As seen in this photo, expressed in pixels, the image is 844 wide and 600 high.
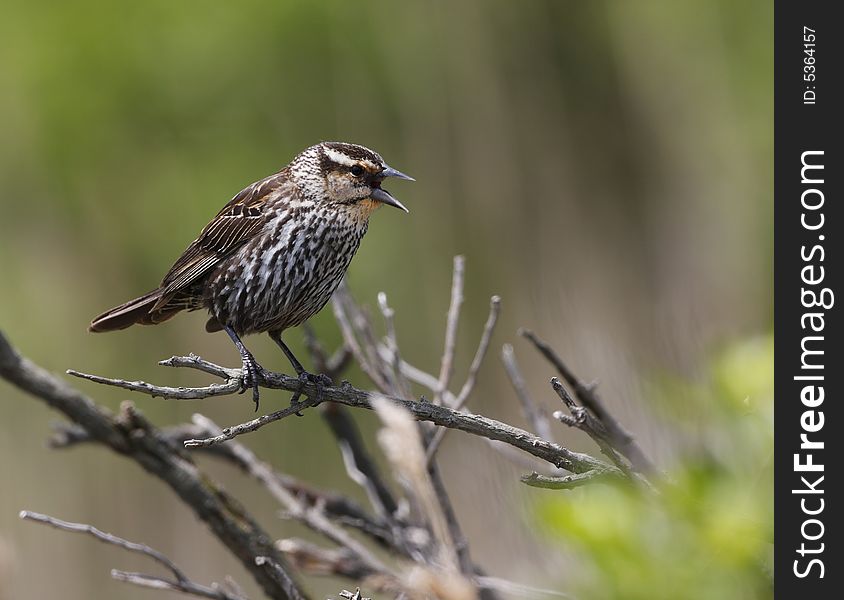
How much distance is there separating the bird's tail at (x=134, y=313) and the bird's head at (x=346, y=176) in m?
0.61

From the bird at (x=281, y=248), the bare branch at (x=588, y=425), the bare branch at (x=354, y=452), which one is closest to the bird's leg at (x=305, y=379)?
the bird at (x=281, y=248)

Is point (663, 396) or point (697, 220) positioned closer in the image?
point (663, 396)

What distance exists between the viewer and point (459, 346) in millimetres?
7785

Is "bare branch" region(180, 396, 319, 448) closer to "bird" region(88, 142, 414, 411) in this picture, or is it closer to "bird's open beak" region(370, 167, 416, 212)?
"bird" region(88, 142, 414, 411)

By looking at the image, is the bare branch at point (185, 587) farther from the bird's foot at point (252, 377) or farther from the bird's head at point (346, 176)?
the bird's head at point (346, 176)

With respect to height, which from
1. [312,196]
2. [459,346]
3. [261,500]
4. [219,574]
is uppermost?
[459,346]

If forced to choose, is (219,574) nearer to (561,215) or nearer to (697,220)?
(561,215)

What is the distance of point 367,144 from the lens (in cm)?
820

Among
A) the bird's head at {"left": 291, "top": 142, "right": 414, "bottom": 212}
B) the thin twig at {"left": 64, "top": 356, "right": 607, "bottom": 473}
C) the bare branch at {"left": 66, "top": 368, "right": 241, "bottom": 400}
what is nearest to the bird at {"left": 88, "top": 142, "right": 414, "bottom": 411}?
the bird's head at {"left": 291, "top": 142, "right": 414, "bottom": 212}

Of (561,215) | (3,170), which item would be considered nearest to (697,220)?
(561,215)
